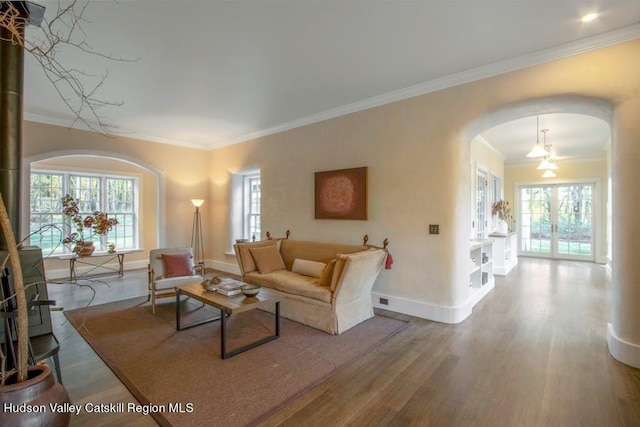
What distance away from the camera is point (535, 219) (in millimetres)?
8812

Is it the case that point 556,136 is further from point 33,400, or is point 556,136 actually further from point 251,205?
point 33,400

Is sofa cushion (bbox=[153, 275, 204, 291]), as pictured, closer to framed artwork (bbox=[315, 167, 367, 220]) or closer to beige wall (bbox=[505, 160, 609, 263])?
framed artwork (bbox=[315, 167, 367, 220])

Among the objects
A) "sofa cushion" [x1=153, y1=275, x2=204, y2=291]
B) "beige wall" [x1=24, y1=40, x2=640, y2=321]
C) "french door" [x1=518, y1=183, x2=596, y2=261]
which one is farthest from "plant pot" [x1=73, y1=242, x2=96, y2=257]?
"french door" [x1=518, y1=183, x2=596, y2=261]

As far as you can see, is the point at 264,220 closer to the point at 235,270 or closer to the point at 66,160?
the point at 235,270

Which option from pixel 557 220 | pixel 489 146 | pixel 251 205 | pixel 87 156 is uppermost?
pixel 489 146

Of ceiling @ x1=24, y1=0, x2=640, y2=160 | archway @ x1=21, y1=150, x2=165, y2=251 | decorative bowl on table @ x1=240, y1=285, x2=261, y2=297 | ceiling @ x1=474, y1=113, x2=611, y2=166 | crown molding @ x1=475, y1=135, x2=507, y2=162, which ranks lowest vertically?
decorative bowl on table @ x1=240, y1=285, x2=261, y2=297

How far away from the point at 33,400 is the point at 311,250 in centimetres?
341

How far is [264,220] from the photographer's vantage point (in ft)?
18.9

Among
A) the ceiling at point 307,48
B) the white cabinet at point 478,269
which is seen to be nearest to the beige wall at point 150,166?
the ceiling at point 307,48

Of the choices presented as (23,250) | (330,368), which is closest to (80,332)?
(23,250)

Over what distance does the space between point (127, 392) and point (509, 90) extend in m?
4.34

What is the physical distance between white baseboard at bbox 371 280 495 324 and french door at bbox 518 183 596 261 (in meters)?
6.01

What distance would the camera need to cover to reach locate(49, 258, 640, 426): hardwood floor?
1988 mm

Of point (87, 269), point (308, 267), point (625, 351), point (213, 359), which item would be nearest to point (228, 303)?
point (213, 359)
